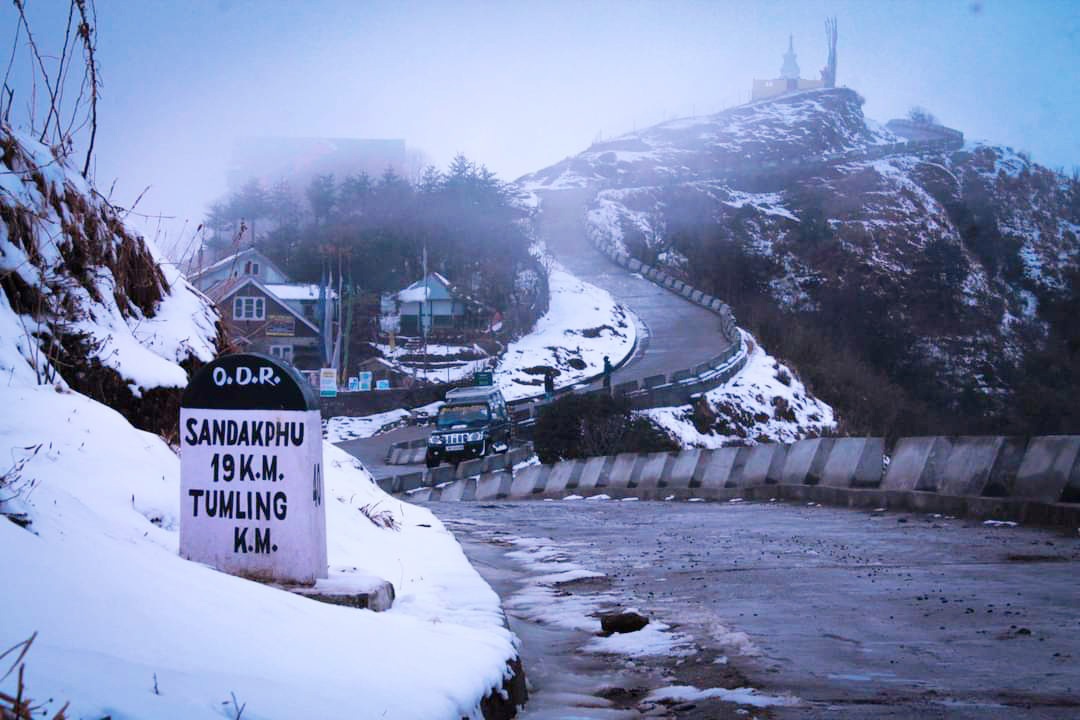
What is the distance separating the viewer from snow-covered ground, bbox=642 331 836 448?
5133 cm

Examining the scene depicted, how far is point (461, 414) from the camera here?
4069 cm

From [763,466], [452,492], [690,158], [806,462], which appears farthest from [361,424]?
[690,158]

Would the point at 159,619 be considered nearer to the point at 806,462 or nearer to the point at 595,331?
the point at 806,462

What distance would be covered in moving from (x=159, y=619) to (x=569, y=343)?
73.5 metres

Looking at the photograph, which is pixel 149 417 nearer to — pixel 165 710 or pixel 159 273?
pixel 159 273

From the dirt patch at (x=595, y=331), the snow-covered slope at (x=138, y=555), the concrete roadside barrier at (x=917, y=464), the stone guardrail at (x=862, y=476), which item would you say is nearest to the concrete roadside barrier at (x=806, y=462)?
the stone guardrail at (x=862, y=476)

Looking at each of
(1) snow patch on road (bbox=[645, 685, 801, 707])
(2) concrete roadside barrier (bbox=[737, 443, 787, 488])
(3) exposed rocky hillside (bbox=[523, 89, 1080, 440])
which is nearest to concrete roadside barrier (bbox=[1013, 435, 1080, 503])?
(2) concrete roadside barrier (bbox=[737, 443, 787, 488])

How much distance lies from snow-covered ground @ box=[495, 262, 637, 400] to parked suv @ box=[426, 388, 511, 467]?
2083 cm

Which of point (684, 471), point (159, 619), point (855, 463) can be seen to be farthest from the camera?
point (684, 471)

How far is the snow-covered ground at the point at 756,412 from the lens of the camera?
51.3 metres

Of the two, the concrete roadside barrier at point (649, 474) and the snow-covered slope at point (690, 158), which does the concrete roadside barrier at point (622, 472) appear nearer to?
the concrete roadside barrier at point (649, 474)

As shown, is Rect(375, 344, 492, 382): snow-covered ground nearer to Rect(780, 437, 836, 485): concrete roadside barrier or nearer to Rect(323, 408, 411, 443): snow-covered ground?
Rect(323, 408, 411, 443): snow-covered ground

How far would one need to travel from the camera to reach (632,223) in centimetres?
14212

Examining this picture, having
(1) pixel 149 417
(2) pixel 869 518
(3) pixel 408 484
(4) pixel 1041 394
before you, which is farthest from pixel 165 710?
(4) pixel 1041 394
